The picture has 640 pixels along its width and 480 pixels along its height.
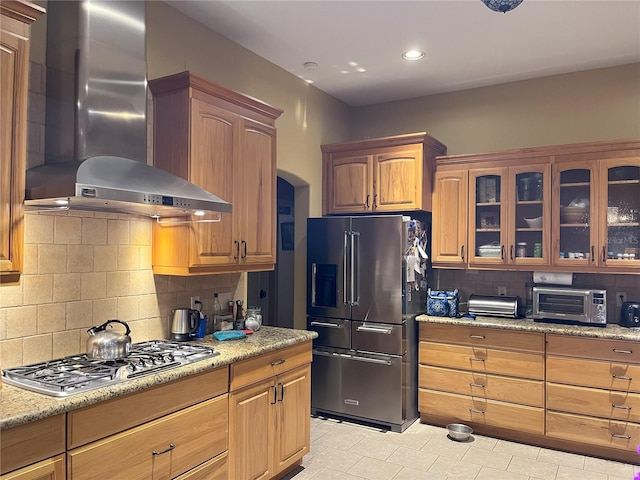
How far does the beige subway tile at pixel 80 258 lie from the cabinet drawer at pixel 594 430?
128 inches

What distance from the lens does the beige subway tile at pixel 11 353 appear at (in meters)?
2.15

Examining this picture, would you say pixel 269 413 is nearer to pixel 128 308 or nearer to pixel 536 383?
pixel 128 308

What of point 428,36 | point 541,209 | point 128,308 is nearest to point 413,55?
point 428,36

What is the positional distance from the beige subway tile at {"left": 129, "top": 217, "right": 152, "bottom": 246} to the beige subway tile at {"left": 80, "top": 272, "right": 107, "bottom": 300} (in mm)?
272

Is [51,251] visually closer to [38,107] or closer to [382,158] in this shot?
[38,107]

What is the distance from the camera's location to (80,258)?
→ 2.47 m

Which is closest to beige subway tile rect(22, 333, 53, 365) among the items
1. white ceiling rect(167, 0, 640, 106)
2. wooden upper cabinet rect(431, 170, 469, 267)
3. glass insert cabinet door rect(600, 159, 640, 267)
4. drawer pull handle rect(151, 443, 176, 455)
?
drawer pull handle rect(151, 443, 176, 455)

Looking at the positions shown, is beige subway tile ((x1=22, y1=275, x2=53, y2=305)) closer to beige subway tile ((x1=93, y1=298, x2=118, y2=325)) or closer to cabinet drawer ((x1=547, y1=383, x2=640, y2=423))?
beige subway tile ((x1=93, y1=298, x2=118, y2=325))

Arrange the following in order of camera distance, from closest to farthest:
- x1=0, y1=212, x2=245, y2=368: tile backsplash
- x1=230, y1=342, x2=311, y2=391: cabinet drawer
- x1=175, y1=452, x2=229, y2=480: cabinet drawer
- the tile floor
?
x1=0, y1=212, x2=245, y2=368: tile backsplash
x1=175, y1=452, x2=229, y2=480: cabinet drawer
x1=230, y1=342, x2=311, y2=391: cabinet drawer
the tile floor

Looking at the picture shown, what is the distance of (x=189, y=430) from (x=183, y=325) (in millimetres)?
719

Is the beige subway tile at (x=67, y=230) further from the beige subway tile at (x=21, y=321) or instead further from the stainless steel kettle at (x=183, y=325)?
the stainless steel kettle at (x=183, y=325)

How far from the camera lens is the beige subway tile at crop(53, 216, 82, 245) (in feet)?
7.74

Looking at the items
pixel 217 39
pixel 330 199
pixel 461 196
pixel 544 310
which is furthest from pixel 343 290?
pixel 217 39

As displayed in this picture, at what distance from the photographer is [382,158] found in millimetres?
4332
